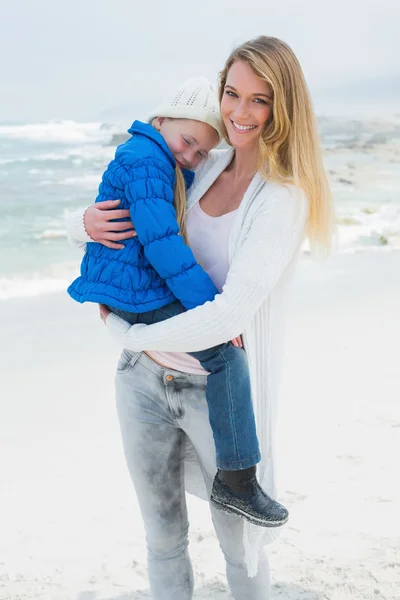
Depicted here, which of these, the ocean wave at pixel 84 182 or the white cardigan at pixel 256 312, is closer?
the white cardigan at pixel 256 312

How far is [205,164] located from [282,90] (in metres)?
0.39

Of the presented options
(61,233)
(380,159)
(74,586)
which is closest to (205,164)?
(74,586)

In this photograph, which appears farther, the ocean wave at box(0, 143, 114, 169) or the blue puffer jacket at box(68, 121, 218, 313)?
the ocean wave at box(0, 143, 114, 169)

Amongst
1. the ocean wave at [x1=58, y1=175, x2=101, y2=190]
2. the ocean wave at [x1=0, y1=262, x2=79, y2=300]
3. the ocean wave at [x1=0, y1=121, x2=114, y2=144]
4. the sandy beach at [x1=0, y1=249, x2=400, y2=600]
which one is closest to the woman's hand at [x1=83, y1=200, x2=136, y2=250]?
the sandy beach at [x1=0, y1=249, x2=400, y2=600]

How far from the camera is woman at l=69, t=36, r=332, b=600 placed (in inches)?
66.7

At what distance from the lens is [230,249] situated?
1761mm

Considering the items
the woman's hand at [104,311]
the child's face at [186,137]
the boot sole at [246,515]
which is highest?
the child's face at [186,137]

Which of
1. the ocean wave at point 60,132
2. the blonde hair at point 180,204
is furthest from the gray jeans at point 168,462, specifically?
the ocean wave at point 60,132

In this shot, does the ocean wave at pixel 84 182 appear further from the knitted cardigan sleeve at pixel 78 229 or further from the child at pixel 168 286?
the child at pixel 168 286

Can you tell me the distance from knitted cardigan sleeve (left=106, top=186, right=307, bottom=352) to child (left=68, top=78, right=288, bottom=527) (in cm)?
7

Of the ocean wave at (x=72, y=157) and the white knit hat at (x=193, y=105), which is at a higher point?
the white knit hat at (x=193, y=105)

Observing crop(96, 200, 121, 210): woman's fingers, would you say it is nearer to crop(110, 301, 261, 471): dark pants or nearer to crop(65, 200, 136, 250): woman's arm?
crop(65, 200, 136, 250): woman's arm

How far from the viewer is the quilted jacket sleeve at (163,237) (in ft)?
5.61

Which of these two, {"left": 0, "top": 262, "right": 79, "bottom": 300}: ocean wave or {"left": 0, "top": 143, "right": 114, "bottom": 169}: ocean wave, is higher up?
{"left": 0, "top": 262, "right": 79, "bottom": 300}: ocean wave
